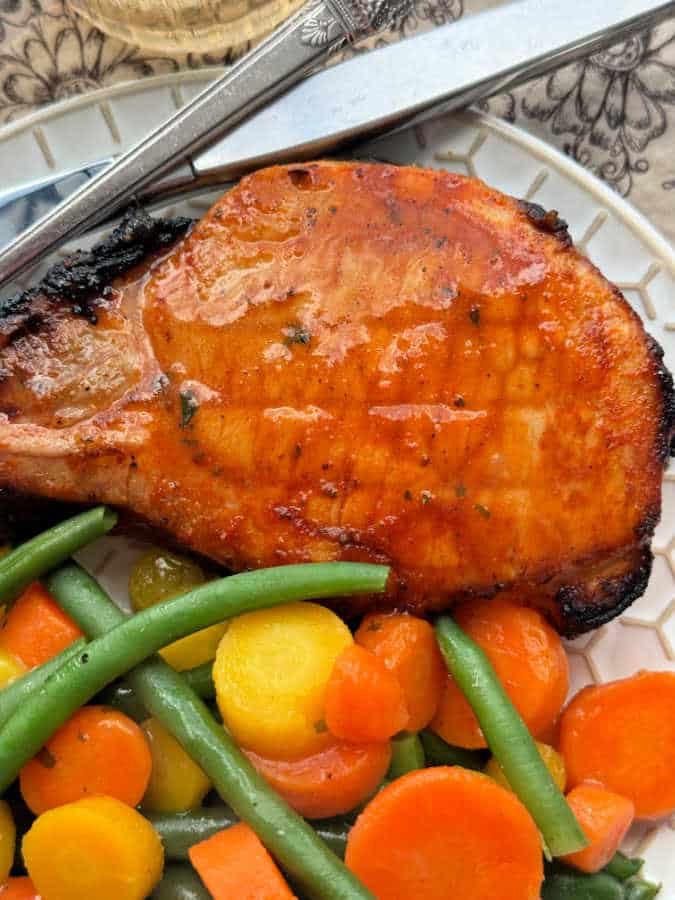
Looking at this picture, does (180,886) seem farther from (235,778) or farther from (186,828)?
(235,778)

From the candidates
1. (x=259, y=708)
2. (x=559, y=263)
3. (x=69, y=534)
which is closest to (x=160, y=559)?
(x=69, y=534)

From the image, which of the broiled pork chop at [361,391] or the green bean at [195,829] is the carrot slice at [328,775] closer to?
the green bean at [195,829]

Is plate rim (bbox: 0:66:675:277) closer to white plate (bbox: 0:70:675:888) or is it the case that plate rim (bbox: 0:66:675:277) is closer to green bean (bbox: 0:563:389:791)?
white plate (bbox: 0:70:675:888)

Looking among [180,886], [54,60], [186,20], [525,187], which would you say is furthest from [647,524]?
[54,60]

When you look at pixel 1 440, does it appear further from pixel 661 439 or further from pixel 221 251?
pixel 661 439

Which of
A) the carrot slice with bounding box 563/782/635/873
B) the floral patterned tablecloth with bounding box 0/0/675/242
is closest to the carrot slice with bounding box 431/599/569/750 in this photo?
the carrot slice with bounding box 563/782/635/873

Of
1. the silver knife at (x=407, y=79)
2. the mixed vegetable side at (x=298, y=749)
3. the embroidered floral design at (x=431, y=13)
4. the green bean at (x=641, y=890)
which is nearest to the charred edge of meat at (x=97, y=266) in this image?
the silver knife at (x=407, y=79)
